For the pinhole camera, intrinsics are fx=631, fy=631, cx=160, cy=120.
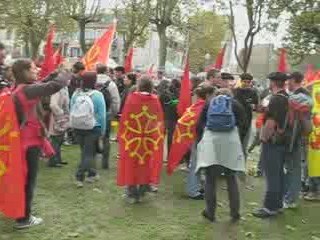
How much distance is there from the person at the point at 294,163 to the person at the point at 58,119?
395 cm

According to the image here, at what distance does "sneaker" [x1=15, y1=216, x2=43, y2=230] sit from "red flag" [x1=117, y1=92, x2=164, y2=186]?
1.44m

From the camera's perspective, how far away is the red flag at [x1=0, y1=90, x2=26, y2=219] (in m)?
6.79

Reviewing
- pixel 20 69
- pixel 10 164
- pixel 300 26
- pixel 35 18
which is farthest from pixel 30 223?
pixel 35 18

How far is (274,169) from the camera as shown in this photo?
790 centimetres

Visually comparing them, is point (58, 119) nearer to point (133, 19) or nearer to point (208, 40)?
point (133, 19)

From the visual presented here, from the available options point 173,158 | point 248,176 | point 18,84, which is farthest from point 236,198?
point 248,176

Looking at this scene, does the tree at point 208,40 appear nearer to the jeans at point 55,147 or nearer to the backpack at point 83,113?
the jeans at point 55,147

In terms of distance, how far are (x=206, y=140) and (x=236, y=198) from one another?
0.81 metres

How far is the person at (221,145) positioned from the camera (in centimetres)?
733

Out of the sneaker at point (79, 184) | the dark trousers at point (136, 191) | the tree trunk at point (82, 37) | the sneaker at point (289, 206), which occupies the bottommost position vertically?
the sneaker at point (289, 206)

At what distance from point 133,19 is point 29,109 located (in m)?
34.5

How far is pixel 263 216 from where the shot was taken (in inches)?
317

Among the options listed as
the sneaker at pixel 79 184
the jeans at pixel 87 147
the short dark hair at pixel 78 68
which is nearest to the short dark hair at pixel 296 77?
the jeans at pixel 87 147

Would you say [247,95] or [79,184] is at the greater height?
[247,95]
